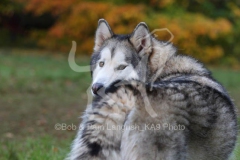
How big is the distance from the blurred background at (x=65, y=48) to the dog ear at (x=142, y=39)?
1723mm

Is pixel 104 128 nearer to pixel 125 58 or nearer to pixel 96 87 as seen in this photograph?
pixel 96 87

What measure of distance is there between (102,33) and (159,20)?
13738 mm

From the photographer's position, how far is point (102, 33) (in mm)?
4887

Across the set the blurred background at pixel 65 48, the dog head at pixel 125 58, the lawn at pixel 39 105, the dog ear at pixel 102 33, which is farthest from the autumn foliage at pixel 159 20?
the dog head at pixel 125 58

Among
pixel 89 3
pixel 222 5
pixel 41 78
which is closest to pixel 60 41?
pixel 89 3

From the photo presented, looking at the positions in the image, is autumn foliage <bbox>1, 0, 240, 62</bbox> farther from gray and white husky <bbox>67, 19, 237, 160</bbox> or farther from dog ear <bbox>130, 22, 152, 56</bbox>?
gray and white husky <bbox>67, 19, 237, 160</bbox>

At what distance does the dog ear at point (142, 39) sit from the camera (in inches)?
178

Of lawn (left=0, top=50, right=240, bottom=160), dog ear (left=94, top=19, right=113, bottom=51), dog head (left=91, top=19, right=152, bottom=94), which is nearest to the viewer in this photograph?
dog head (left=91, top=19, right=152, bottom=94)

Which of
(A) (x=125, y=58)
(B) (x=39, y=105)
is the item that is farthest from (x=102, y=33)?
(B) (x=39, y=105)

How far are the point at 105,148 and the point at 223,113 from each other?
1.11 metres

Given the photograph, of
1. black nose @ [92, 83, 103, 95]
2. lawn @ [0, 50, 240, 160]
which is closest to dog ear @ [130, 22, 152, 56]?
black nose @ [92, 83, 103, 95]

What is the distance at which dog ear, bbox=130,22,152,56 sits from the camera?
14.8ft

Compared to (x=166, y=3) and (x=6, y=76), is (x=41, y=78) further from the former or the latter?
(x=166, y=3)

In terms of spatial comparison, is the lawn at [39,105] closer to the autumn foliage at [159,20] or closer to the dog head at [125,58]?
the dog head at [125,58]
